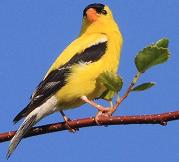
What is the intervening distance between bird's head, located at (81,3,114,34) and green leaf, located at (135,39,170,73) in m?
2.99

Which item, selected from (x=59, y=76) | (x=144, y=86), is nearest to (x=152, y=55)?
(x=144, y=86)

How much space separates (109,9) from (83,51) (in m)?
1.33

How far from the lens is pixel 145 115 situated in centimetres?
230

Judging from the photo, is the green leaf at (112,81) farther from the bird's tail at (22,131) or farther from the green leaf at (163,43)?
the bird's tail at (22,131)

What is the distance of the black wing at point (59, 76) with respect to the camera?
4422mm

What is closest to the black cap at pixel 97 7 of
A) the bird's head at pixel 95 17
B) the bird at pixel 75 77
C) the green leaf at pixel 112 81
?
the bird's head at pixel 95 17

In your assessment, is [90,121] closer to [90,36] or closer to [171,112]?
[171,112]

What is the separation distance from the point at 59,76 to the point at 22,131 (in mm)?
1369

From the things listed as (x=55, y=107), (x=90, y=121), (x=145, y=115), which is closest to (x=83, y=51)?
(x=55, y=107)

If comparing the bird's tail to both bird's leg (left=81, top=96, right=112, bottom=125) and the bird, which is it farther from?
bird's leg (left=81, top=96, right=112, bottom=125)

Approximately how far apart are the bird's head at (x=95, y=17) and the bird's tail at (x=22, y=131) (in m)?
1.80

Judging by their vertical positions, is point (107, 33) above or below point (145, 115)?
above

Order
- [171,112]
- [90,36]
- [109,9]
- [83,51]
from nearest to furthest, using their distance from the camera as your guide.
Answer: [171,112] < [83,51] < [90,36] < [109,9]

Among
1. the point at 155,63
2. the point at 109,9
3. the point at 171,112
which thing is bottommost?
the point at 171,112
